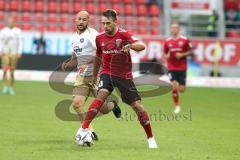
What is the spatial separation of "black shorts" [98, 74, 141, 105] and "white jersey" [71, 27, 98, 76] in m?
1.02

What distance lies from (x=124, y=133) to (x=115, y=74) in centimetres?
235

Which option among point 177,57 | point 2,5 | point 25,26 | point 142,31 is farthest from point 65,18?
point 177,57

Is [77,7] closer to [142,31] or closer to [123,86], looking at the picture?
[142,31]

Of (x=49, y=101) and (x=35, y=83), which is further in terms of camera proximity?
(x=35, y=83)

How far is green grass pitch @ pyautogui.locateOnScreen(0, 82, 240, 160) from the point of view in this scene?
10.7 meters

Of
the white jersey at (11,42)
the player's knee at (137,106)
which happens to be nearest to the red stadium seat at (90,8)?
the white jersey at (11,42)

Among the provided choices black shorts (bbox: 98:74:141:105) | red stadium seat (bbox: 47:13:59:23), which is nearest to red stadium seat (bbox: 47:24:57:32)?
red stadium seat (bbox: 47:13:59:23)

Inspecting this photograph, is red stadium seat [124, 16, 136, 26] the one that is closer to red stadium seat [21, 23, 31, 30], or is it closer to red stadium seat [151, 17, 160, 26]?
red stadium seat [151, 17, 160, 26]

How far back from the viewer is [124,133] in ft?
44.5

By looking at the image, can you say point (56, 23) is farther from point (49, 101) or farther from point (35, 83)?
point (49, 101)

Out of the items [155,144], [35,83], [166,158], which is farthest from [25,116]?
[35,83]

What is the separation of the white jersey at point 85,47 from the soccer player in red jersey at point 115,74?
2.75 ft

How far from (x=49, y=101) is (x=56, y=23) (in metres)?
15.5

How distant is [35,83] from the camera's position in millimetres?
28812
